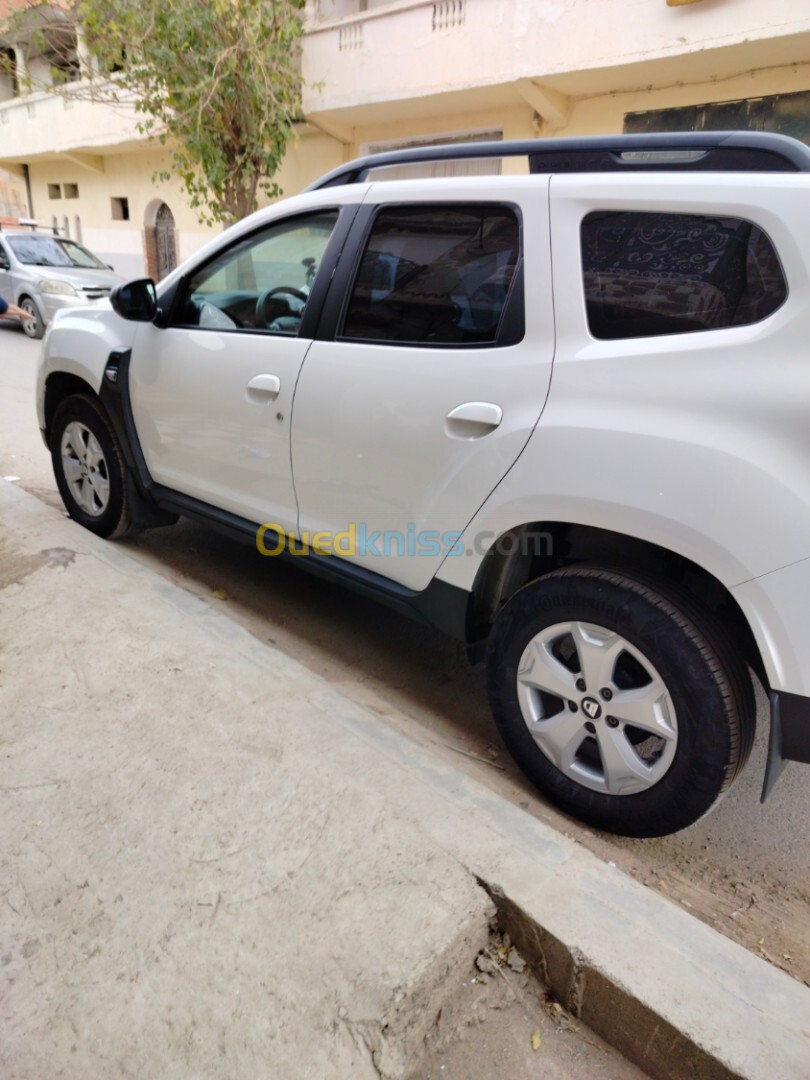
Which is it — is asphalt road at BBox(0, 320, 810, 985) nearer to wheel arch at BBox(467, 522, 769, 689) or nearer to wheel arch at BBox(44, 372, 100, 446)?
wheel arch at BBox(467, 522, 769, 689)

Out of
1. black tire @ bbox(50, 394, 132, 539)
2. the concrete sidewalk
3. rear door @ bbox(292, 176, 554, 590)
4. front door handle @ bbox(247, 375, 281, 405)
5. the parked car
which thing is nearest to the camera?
the concrete sidewalk

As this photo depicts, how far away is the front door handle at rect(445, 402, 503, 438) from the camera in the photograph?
2.22 meters

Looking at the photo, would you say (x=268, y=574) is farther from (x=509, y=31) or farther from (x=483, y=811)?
(x=509, y=31)

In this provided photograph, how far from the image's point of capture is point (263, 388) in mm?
2904

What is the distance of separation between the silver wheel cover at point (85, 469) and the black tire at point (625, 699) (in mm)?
2500

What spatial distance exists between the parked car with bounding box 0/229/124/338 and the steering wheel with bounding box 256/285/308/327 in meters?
8.88

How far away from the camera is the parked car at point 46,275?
11289mm

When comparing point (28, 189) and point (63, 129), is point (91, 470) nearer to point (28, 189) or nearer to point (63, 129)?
point (63, 129)

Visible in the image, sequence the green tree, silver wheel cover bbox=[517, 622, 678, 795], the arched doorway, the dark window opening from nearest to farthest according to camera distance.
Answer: silver wheel cover bbox=[517, 622, 678, 795], the green tree, the arched doorway, the dark window opening

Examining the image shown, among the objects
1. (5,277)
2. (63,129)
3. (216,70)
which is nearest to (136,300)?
(216,70)

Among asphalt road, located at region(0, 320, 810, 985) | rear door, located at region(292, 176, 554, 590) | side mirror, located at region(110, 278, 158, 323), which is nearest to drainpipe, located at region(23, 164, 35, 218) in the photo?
asphalt road, located at region(0, 320, 810, 985)

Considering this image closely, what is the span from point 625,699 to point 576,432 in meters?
0.75

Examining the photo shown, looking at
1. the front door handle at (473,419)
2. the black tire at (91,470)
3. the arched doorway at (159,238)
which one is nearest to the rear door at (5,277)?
the arched doorway at (159,238)

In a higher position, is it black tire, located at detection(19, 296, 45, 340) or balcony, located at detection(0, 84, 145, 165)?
balcony, located at detection(0, 84, 145, 165)
